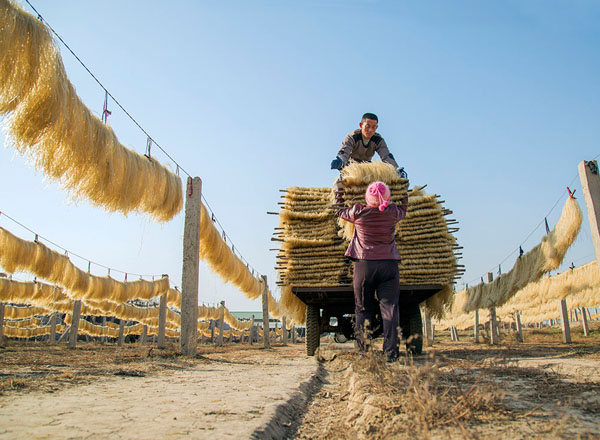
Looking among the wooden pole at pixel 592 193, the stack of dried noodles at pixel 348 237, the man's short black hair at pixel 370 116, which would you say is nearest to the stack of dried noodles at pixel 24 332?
the stack of dried noodles at pixel 348 237

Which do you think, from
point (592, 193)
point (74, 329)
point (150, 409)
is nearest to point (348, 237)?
point (150, 409)

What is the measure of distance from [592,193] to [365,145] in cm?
377

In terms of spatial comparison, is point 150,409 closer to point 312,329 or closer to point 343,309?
point 312,329

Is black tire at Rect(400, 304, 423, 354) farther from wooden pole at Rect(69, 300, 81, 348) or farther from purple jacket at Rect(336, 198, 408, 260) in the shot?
wooden pole at Rect(69, 300, 81, 348)

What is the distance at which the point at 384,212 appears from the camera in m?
4.18

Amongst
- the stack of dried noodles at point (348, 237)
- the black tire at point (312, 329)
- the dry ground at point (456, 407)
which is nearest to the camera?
the dry ground at point (456, 407)

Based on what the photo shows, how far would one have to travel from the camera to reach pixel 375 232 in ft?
13.7

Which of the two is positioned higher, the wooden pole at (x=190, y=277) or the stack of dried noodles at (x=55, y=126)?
the stack of dried noodles at (x=55, y=126)

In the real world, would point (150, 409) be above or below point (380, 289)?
below

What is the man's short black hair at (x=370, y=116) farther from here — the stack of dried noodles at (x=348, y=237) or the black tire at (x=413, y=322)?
the black tire at (x=413, y=322)

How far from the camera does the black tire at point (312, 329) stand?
5680 mm

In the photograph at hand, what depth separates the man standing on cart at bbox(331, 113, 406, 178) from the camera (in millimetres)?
5383

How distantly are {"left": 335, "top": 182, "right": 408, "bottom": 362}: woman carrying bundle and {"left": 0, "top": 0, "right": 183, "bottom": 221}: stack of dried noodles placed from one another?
3.46 meters

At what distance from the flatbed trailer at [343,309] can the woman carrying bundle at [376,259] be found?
2.62 ft
